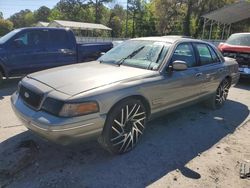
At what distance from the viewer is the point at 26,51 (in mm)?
8180

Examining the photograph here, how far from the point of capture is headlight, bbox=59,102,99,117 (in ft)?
10.6

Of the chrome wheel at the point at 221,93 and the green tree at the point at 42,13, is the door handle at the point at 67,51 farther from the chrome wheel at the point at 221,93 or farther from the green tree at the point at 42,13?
the green tree at the point at 42,13

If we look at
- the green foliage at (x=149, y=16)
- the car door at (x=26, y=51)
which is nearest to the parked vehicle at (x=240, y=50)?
the car door at (x=26, y=51)

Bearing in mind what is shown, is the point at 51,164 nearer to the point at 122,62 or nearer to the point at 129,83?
the point at 129,83

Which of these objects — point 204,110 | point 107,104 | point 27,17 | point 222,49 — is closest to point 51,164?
point 107,104

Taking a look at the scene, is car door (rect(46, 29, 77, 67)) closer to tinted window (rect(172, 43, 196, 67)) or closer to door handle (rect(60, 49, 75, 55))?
door handle (rect(60, 49, 75, 55))

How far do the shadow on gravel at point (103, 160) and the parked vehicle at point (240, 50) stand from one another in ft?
A: 16.0

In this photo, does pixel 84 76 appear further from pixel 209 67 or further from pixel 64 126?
pixel 209 67

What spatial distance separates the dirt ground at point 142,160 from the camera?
132 inches

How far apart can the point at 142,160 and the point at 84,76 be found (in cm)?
144

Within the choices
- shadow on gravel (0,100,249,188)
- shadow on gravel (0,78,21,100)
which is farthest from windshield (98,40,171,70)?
shadow on gravel (0,78,21,100)

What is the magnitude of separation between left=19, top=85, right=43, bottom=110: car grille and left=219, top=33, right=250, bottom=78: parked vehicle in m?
7.71

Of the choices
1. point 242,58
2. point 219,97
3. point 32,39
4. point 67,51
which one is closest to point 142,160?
point 219,97

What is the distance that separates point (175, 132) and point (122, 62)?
62.3 inches
